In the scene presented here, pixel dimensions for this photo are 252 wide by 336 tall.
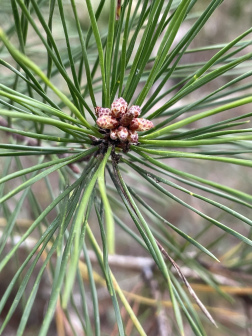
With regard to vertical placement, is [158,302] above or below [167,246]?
below

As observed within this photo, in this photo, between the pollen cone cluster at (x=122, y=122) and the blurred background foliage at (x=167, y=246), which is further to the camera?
the blurred background foliage at (x=167, y=246)

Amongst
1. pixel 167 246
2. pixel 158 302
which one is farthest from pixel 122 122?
pixel 158 302

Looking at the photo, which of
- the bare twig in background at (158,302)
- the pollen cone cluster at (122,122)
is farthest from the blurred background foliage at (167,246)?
the pollen cone cluster at (122,122)

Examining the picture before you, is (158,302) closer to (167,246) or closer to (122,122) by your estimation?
(167,246)

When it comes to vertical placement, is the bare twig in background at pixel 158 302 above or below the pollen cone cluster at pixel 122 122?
below

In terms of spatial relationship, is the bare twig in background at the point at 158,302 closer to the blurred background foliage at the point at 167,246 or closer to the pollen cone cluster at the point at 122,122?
the blurred background foliage at the point at 167,246

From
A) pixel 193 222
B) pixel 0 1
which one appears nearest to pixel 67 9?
pixel 0 1

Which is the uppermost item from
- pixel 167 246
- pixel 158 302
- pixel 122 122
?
pixel 122 122

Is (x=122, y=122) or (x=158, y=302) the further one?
(x=158, y=302)

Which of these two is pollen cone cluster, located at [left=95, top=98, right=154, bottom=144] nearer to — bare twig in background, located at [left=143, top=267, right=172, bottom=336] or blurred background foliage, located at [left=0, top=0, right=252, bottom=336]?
blurred background foliage, located at [left=0, top=0, right=252, bottom=336]
